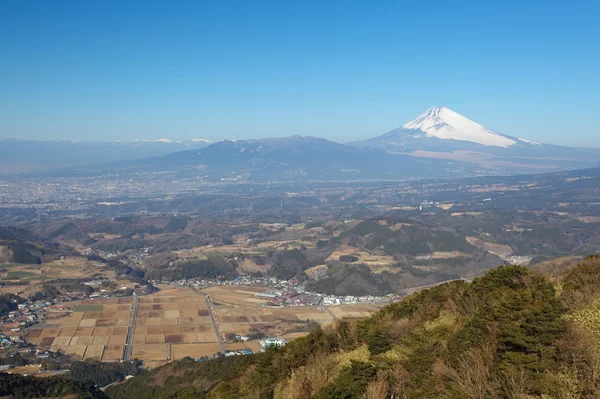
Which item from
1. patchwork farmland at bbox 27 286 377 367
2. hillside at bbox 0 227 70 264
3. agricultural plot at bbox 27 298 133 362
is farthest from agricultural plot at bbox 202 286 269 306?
hillside at bbox 0 227 70 264

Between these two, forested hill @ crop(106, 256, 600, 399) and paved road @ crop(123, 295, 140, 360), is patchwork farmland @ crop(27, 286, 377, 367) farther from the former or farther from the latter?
forested hill @ crop(106, 256, 600, 399)

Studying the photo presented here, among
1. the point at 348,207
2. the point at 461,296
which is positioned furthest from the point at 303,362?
the point at 348,207

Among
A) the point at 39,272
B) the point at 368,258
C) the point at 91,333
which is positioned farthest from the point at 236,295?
the point at 39,272

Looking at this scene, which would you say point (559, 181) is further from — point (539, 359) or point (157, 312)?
point (539, 359)

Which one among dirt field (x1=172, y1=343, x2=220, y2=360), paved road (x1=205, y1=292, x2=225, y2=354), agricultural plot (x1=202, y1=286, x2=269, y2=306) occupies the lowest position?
agricultural plot (x1=202, y1=286, x2=269, y2=306)

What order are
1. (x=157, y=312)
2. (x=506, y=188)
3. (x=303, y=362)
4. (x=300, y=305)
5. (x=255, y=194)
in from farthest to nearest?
(x=255, y=194) < (x=506, y=188) < (x=300, y=305) < (x=157, y=312) < (x=303, y=362)
